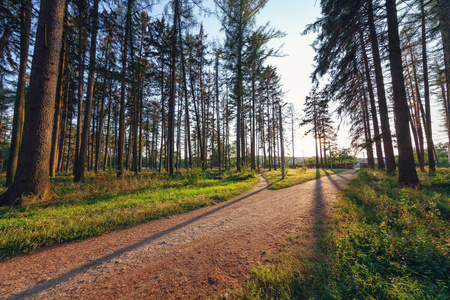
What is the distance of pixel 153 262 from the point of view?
7.76 ft

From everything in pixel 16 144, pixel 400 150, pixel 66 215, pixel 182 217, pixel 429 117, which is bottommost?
pixel 182 217

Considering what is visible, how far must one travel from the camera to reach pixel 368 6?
743cm

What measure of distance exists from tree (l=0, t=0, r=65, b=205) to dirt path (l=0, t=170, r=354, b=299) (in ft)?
11.9

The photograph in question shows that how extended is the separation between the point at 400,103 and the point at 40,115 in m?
13.9

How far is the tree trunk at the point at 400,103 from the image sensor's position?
22.0 ft

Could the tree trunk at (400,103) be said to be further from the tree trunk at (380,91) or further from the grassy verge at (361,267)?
the grassy verge at (361,267)

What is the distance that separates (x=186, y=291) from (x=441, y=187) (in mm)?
10845

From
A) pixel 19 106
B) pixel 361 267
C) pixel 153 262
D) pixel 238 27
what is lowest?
pixel 153 262

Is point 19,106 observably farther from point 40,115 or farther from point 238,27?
point 238,27

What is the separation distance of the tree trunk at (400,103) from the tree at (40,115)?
43.5ft

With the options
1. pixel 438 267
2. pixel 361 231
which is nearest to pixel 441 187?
pixel 361 231

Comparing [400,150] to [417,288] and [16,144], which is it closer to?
[417,288]

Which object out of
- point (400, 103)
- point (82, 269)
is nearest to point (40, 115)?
point (82, 269)

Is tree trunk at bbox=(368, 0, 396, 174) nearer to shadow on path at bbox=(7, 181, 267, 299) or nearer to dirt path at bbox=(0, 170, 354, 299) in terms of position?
dirt path at bbox=(0, 170, 354, 299)
